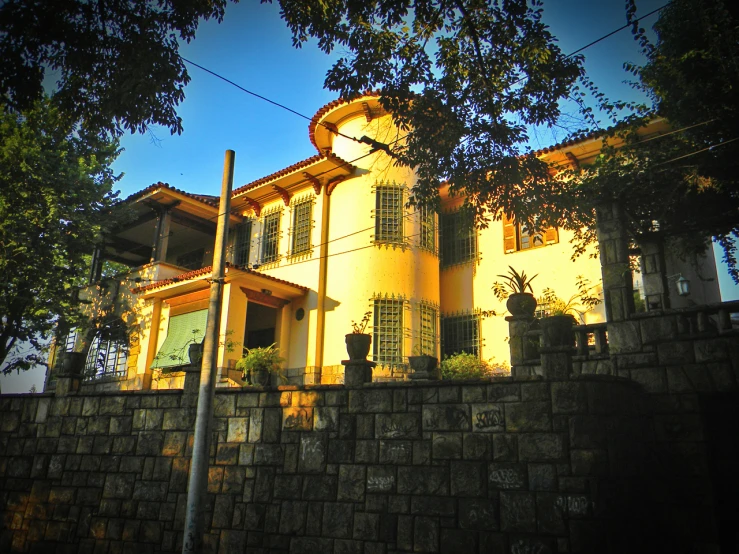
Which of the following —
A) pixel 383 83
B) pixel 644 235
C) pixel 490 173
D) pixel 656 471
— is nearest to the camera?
pixel 656 471

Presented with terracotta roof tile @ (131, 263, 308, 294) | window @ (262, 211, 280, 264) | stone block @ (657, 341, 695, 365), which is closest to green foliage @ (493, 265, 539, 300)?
stone block @ (657, 341, 695, 365)

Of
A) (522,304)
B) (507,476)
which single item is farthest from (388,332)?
(507,476)

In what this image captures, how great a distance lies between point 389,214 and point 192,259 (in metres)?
9.55

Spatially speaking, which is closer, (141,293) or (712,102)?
(712,102)

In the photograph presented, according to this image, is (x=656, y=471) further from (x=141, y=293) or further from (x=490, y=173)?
(x=141, y=293)

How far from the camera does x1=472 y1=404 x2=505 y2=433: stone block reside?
748 centimetres

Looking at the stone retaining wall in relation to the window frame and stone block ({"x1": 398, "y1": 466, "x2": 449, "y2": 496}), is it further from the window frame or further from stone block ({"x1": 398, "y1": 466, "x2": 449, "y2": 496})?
the window frame

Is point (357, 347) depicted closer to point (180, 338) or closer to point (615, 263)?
point (615, 263)

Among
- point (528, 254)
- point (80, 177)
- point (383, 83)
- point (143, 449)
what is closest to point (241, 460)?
point (143, 449)

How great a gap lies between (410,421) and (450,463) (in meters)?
0.84

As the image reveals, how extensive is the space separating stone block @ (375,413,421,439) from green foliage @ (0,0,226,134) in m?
5.49

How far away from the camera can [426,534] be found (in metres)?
7.48

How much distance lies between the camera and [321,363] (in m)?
15.5

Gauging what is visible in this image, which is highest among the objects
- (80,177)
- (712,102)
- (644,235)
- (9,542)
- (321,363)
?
(80,177)
